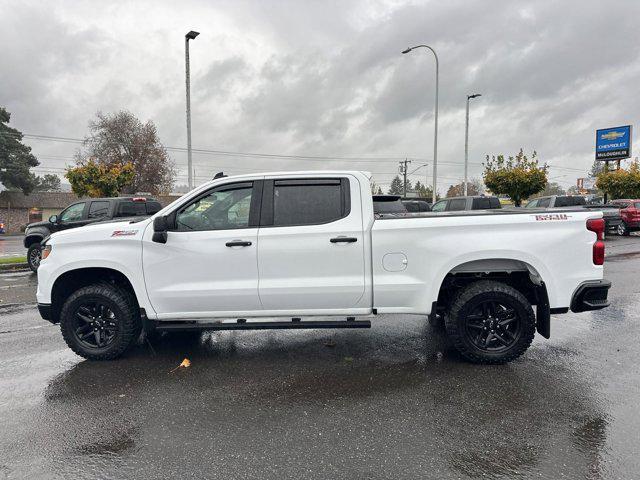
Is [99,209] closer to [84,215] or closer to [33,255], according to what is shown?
[84,215]

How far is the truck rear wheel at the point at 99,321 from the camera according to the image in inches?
182

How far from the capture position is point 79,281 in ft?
15.9

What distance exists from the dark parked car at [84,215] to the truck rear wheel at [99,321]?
681cm

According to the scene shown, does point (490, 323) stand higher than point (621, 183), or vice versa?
point (621, 183)

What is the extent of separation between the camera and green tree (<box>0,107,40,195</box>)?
148 feet

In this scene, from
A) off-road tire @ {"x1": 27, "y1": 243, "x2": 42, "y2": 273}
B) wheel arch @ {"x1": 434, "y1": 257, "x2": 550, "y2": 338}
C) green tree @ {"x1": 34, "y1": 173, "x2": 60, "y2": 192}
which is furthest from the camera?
green tree @ {"x1": 34, "y1": 173, "x2": 60, "y2": 192}

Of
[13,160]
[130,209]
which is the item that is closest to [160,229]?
[130,209]

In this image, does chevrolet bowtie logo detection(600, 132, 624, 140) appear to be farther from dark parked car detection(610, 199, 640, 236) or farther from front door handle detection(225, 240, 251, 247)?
front door handle detection(225, 240, 251, 247)

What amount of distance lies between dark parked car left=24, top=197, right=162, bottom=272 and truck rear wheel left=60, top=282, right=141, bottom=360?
6.81m

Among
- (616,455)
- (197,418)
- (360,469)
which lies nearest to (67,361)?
(197,418)

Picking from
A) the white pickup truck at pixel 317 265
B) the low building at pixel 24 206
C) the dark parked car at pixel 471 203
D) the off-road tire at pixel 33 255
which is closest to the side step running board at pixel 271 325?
the white pickup truck at pixel 317 265

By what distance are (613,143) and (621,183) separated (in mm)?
8384

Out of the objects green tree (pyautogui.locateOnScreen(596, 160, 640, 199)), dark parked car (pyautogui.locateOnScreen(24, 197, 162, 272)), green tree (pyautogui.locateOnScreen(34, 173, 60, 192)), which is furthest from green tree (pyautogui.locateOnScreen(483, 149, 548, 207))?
green tree (pyautogui.locateOnScreen(34, 173, 60, 192))

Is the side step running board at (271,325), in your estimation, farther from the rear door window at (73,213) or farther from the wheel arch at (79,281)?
the rear door window at (73,213)
